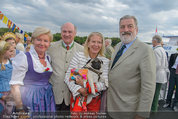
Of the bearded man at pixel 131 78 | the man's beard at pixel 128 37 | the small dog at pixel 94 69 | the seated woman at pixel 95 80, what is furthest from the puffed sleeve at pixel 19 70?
the man's beard at pixel 128 37

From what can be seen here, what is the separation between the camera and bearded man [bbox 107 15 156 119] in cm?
188

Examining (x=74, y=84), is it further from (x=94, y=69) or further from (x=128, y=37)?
(x=128, y=37)

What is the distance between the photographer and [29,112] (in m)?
2.04

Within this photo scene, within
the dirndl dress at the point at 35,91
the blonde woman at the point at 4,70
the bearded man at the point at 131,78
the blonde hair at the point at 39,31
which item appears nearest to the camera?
the bearded man at the point at 131,78

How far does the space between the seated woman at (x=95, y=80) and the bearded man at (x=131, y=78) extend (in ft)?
0.48

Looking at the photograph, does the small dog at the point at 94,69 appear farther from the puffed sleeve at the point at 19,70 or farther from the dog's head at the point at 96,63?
the puffed sleeve at the point at 19,70

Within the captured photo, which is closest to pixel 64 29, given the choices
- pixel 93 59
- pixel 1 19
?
pixel 93 59

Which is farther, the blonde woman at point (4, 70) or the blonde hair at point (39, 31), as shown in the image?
the blonde woman at point (4, 70)

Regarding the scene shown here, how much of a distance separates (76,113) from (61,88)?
1.89 feet

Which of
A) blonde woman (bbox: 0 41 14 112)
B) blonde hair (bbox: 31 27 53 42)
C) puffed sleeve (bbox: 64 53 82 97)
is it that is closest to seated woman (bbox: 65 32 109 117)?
puffed sleeve (bbox: 64 53 82 97)

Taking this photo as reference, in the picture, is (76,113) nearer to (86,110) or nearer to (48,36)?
(86,110)

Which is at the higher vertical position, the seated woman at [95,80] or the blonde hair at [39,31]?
the blonde hair at [39,31]

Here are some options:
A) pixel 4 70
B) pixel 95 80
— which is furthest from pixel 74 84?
pixel 4 70

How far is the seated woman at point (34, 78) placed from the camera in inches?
77.7
